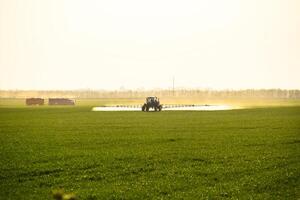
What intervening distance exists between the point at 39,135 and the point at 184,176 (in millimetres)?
18963

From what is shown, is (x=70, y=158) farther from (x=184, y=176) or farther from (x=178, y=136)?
(x=178, y=136)

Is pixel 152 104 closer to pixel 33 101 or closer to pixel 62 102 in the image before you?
pixel 62 102

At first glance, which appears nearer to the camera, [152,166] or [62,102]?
[152,166]

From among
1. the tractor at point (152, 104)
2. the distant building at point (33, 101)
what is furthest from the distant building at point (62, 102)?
the tractor at point (152, 104)

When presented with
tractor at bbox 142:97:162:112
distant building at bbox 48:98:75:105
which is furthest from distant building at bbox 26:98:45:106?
tractor at bbox 142:97:162:112

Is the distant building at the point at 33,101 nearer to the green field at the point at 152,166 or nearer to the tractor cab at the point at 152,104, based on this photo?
the tractor cab at the point at 152,104

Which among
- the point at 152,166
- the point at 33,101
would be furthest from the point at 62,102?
the point at 152,166

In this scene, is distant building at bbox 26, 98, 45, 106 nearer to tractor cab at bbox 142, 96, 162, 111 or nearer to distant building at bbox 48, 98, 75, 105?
distant building at bbox 48, 98, 75, 105

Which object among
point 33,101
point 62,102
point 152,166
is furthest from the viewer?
point 62,102

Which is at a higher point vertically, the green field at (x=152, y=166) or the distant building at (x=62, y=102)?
the distant building at (x=62, y=102)

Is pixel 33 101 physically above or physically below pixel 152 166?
above

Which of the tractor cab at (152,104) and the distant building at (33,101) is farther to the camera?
the distant building at (33,101)

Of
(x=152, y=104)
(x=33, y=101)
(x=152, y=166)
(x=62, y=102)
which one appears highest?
(x=152, y=104)

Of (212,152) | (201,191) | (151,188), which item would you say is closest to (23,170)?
(151,188)
